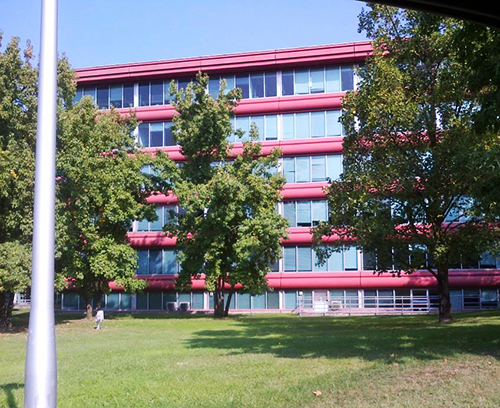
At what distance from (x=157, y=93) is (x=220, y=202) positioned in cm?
1932

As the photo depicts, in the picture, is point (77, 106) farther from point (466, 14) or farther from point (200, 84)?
point (466, 14)

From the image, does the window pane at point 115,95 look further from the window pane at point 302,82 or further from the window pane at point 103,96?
the window pane at point 302,82

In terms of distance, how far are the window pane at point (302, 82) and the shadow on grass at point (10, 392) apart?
42288mm

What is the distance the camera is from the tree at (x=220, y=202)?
38812 mm

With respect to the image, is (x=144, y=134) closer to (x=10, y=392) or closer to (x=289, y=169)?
(x=289, y=169)

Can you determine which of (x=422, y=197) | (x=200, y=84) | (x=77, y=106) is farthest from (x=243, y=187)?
(x=422, y=197)

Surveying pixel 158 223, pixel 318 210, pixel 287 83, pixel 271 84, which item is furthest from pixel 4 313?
pixel 287 83

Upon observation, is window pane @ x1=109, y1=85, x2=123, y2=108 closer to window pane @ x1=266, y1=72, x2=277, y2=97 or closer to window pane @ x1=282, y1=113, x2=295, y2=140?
window pane @ x1=266, y1=72, x2=277, y2=97

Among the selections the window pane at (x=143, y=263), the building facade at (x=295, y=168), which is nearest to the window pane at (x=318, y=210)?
the building facade at (x=295, y=168)

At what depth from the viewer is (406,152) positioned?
947 inches

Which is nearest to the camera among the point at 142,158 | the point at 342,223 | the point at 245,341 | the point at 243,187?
the point at 245,341

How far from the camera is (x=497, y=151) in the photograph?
13.9 meters

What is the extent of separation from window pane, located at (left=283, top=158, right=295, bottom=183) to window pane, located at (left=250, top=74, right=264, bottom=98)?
6.22 m

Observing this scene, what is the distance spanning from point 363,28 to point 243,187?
14572 millimetres
